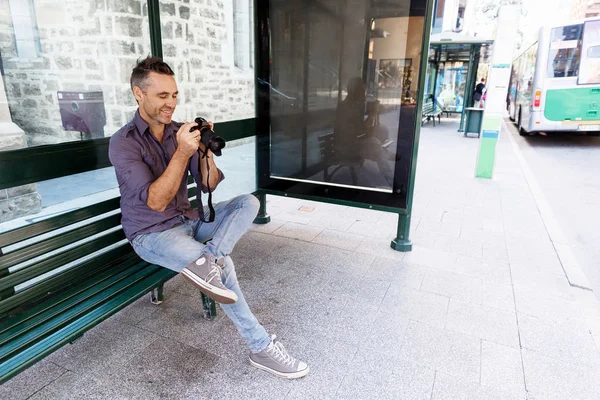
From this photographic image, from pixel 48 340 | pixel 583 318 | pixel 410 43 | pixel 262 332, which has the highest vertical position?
pixel 410 43

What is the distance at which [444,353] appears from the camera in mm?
2338

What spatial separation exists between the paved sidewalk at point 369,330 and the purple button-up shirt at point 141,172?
0.74 metres

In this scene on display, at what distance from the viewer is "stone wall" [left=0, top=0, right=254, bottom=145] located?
8.42ft

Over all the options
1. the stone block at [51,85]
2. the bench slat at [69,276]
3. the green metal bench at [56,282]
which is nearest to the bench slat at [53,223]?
the green metal bench at [56,282]

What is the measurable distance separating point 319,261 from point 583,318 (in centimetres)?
197

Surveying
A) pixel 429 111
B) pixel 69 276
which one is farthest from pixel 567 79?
pixel 69 276

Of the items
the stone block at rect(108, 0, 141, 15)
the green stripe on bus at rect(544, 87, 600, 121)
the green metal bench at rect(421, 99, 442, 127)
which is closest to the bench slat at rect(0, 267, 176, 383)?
the stone block at rect(108, 0, 141, 15)

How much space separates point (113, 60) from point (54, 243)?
2328 mm

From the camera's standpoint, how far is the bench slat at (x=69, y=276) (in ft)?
6.31

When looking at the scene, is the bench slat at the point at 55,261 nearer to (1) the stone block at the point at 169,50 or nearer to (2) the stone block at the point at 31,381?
(2) the stone block at the point at 31,381

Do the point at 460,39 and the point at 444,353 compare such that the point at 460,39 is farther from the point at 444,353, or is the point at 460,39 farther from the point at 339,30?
the point at 444,353

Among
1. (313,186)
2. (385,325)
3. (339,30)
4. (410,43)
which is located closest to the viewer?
(385,325)

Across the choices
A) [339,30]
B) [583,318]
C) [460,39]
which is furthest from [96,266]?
[460,39]

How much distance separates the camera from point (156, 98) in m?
2.15
